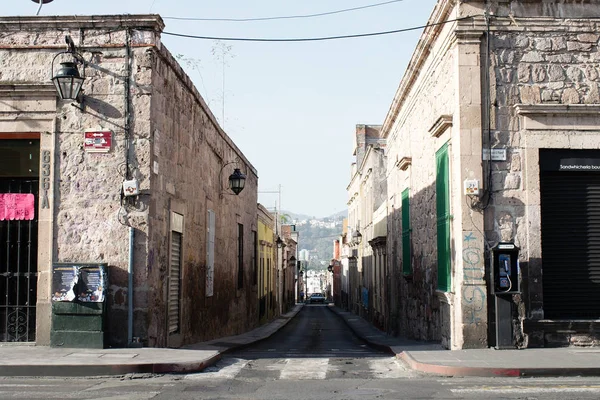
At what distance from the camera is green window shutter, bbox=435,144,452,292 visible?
13719 millimetres

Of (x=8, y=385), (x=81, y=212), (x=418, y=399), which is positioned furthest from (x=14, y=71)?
(x=418, y=399)

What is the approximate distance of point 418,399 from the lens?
7.90m

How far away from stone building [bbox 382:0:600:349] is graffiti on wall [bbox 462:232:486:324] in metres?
0.02

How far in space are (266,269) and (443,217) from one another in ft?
70.3

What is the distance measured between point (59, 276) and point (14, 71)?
355 cm

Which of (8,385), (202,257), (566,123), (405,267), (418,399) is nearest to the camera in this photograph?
(418,399)

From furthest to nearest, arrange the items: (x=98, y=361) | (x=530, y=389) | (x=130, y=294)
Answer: (x=130, y=294) < (x=98, y=361) < (x=530, y=389)

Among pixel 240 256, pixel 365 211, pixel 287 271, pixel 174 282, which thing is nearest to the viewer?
pixel 174 282

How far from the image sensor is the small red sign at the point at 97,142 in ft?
40.3

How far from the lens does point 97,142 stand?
12320 mm

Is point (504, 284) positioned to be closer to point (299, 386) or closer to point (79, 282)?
point (299, 386)

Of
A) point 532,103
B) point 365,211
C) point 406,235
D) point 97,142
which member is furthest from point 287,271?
point 97,142

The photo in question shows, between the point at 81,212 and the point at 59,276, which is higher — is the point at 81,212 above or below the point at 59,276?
above

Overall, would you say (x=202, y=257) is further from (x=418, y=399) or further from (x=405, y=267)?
(x=418, y=399)
